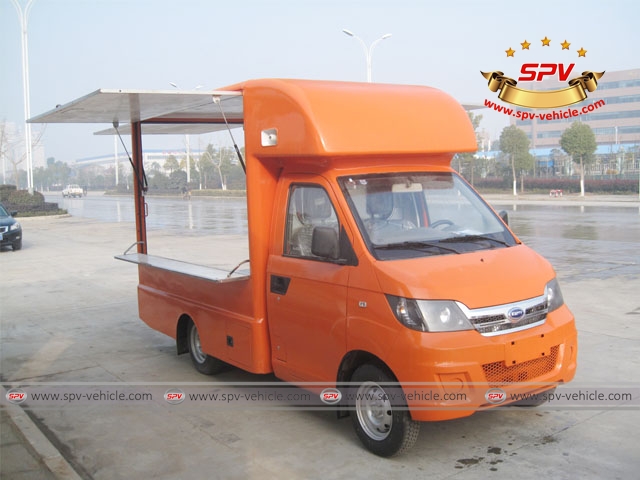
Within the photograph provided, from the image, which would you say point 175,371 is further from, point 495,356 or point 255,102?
point 495,356

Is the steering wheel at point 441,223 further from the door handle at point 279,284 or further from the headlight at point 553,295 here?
the door handle at point 279,284

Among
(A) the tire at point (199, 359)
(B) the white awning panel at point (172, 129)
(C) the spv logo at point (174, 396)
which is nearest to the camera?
(C) the spv logo at point (174, 396)

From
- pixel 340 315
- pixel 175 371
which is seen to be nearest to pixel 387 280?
pixel 340 315

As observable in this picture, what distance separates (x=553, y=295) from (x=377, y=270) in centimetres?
144

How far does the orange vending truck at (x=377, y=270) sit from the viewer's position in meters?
4.67

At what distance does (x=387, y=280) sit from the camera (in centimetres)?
479

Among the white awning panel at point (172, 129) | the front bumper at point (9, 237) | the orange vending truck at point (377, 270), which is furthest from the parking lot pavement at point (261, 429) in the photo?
the front bumper at point (9, 237)

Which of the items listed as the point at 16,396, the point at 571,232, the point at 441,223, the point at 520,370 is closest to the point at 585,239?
the point at 571,232

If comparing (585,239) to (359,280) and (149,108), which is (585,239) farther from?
(359,280)

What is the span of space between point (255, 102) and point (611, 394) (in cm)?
417

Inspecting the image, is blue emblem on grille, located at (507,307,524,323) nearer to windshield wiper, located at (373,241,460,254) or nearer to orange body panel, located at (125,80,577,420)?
orange body panel, located at (125,80,577,420)

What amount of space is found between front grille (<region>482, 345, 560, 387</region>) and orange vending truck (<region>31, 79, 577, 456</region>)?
1 cm

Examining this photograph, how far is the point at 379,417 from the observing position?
5.08 m

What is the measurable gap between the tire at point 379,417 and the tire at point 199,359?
2.42m
